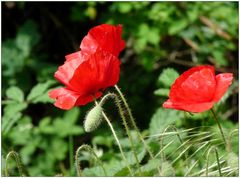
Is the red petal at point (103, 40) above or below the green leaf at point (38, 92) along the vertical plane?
above

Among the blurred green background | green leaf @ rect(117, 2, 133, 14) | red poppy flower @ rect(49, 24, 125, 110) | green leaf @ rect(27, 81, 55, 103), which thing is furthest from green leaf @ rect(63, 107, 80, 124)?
red poppy flower @ rect(49, 24, 125, 110)

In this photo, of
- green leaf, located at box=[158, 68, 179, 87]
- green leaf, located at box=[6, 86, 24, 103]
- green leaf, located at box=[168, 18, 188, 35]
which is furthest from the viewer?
green leaf, located at box=[168, 18, 188, 35]

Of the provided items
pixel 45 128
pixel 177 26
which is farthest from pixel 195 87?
pixel 177 26

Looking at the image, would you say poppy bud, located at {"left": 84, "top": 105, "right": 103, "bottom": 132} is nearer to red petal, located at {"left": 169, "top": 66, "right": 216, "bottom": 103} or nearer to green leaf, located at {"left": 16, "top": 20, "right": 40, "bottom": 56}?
red petal, located at {"left": 169, "top": 66, "right": 216, "bottom": 103}

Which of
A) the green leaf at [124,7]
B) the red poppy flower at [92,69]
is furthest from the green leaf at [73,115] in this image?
the red poppy flower at [92,69]

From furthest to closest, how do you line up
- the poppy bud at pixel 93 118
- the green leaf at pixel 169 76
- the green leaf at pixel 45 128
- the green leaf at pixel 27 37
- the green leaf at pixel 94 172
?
the green leaf at pixel 27 37
the green leaf at pixel 45 128
the green leaf at pixel 169 76
the green leaf at pixel 94 172
the poppy bud at pixel 93 118

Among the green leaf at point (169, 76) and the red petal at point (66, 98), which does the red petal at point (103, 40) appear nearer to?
the red petal at point (66, 98)

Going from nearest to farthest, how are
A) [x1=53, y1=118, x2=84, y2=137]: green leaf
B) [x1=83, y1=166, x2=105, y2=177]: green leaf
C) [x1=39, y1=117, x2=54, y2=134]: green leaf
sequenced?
[x1=83, y1=166, x2=105, y2=177]: green leaf
[x1=39, y1=117, x2=54, y2=134]: green leaf
[x1=53, y1=118, x2=84, y2=137]: green leaf
